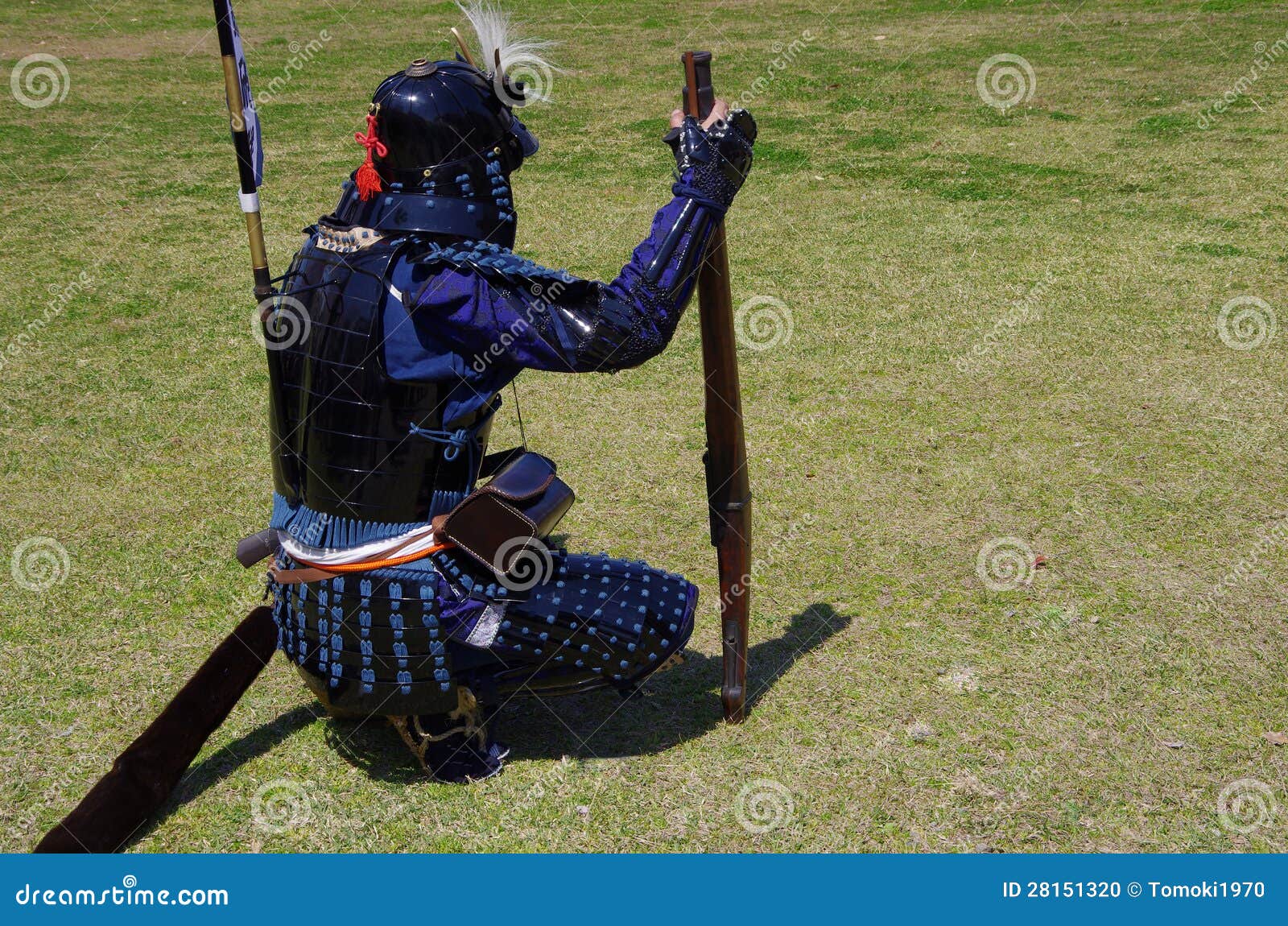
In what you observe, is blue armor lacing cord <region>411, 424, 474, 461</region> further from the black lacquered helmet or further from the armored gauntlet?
the armored gauntlet

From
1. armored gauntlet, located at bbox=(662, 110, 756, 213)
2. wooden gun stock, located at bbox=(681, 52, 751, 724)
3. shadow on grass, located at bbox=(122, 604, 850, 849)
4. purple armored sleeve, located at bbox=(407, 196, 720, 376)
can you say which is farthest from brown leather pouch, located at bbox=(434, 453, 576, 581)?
armored gauntlet, located at bbox=(662, 110, 756, 213)

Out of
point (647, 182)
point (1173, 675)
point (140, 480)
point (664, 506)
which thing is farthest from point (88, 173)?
point (1173, 675)

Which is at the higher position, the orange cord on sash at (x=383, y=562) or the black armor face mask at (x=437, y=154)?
the black armor face mask at (x=437, y=154)

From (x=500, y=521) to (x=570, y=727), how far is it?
0.97m

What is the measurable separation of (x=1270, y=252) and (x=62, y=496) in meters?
7.09

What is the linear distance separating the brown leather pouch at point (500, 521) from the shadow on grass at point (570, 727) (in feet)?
2.61

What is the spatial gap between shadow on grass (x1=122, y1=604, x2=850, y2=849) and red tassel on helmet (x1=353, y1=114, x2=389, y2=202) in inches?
66.2

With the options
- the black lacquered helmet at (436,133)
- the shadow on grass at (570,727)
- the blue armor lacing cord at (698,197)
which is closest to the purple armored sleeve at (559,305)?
the blue armor lacing cord at (698,197)

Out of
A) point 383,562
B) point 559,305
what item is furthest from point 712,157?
point 383,562

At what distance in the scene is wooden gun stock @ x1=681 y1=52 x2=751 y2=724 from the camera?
3529mm

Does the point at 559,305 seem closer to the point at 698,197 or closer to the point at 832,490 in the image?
the point at 698,197

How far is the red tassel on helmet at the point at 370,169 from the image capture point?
3.33m

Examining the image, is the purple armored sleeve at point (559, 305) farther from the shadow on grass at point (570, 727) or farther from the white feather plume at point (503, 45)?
the shadow on grass at point (570, 727)

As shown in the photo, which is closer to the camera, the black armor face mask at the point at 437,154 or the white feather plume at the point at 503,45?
the black armor face mask at the point at 437,154
